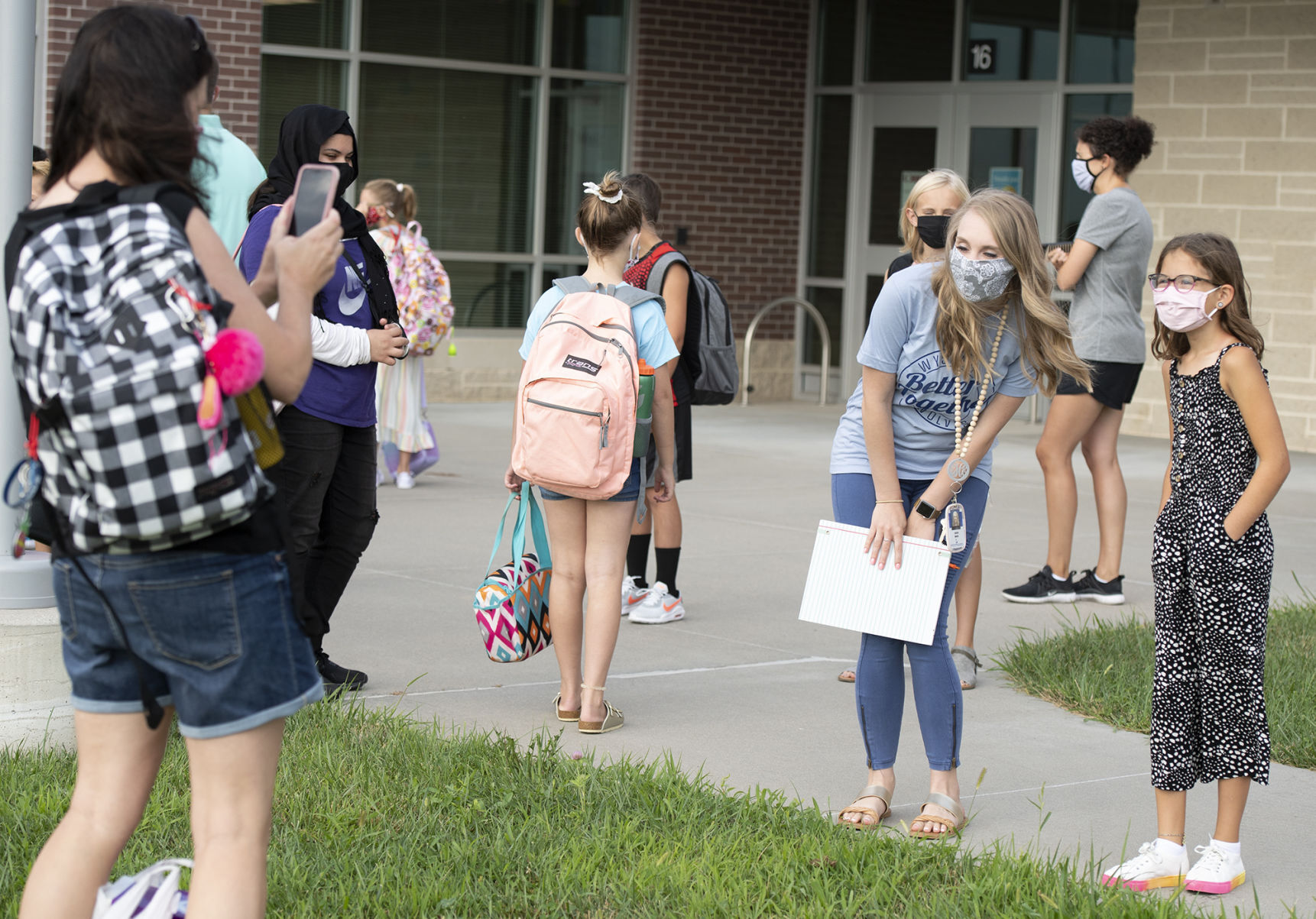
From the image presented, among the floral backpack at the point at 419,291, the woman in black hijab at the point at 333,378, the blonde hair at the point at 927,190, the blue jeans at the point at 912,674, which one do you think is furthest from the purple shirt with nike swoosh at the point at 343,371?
the floral backpack at the point at 419,291

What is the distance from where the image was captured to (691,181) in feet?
53.8

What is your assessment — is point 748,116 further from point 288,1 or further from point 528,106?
point 288,1

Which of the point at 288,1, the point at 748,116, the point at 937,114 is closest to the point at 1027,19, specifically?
the point at 937,114

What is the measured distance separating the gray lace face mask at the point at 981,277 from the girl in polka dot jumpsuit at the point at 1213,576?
383 millimetres

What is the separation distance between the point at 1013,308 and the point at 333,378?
6.94 ft

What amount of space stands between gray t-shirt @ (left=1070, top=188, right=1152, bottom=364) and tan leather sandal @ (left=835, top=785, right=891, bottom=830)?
12.1 ft

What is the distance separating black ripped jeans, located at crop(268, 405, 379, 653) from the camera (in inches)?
204

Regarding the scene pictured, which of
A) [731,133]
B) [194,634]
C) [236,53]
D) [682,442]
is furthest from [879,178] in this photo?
[194,634]

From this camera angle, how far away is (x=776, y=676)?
6.08m

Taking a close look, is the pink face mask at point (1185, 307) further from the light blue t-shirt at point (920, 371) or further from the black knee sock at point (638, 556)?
the black knee sock at point (638, 556)

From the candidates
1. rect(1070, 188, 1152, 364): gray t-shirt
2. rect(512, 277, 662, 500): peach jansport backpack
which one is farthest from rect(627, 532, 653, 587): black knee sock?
rect(1070, 188, 1152, 364): gray t-shirt

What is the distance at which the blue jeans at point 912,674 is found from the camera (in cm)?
434

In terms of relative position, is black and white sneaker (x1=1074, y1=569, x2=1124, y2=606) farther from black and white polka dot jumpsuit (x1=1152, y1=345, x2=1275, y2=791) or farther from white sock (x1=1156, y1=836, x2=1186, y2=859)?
white sock (x1=1156, y1=836, x2=1186, y2=859)

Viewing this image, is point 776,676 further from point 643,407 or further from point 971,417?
point 971,417
